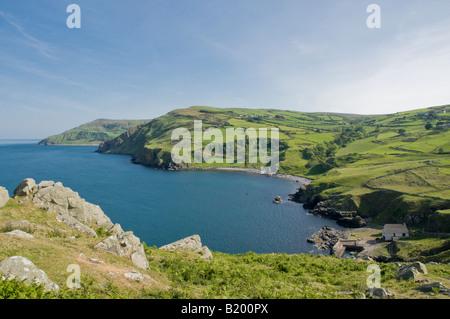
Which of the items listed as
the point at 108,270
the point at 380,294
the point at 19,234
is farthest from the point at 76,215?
the point at 380,294

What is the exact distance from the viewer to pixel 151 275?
16703 millimetres

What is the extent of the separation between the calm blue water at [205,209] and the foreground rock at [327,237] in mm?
2453

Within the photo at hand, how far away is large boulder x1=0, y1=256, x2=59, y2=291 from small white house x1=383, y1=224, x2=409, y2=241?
68263mm

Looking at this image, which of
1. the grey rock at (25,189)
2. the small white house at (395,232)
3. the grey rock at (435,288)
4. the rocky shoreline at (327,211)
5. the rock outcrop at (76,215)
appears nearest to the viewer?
the grey rock at (435,288)

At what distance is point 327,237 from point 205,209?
4310cm

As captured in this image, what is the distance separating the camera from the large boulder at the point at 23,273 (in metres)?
10.7

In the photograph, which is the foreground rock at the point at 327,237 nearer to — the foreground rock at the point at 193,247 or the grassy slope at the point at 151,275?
the grassy slope at the point at 151,275

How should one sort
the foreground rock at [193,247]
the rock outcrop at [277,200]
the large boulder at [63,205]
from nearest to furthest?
the large boulder at [63,205] → the foreground rock at [193,247] → the rock outcrop at [277,200]

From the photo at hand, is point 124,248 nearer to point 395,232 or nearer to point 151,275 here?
point 151,275

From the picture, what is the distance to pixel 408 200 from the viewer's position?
226ft

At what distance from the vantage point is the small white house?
56625mm

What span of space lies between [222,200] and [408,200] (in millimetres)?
64075

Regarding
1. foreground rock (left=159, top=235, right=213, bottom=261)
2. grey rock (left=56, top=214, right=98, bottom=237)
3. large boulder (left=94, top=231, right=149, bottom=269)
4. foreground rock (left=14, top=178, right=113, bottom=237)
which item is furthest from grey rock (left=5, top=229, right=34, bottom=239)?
foreground rock (left=159, top=235, right=213, bottom=261)

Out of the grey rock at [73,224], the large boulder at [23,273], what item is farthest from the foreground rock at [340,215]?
the large boulder at [23,273]
